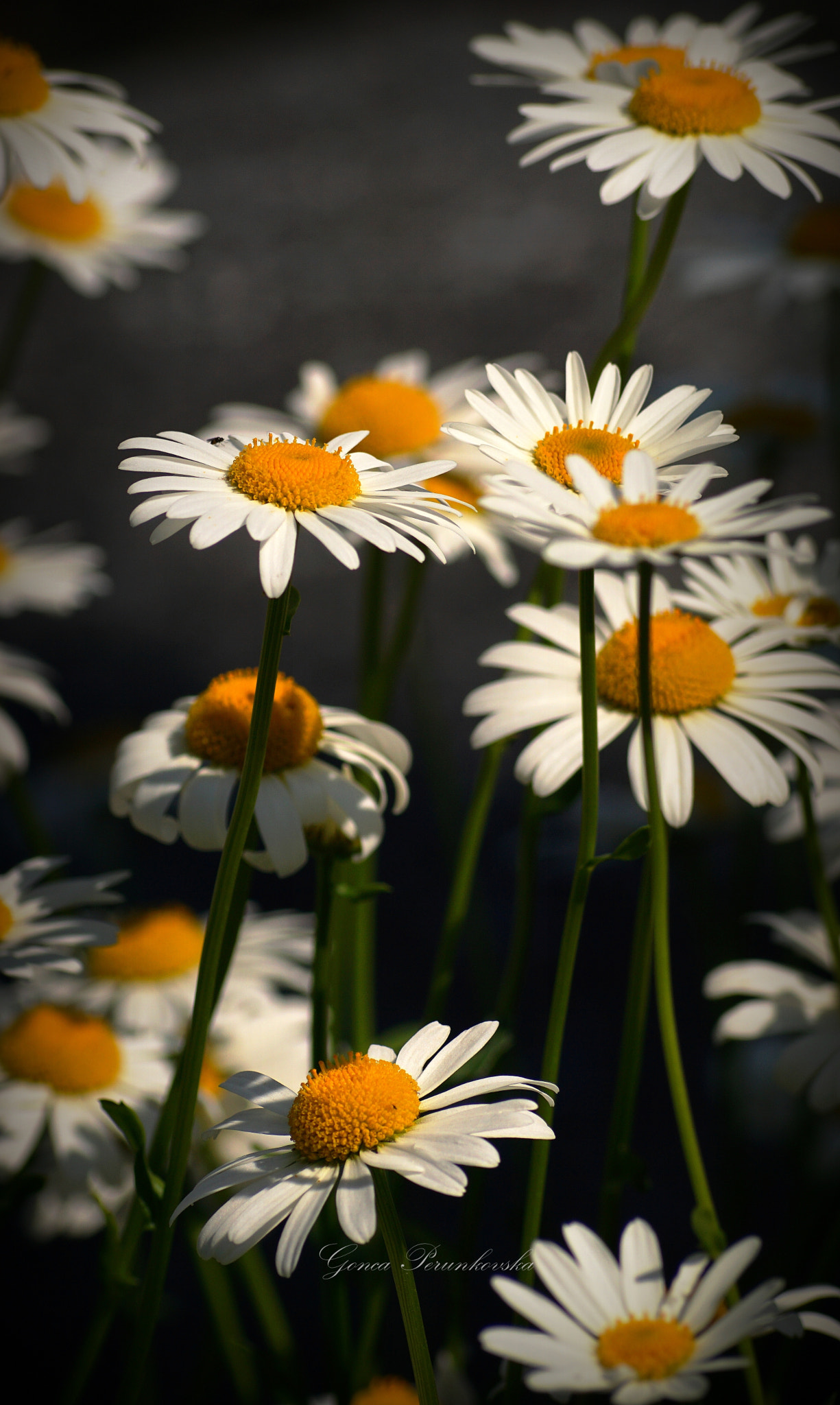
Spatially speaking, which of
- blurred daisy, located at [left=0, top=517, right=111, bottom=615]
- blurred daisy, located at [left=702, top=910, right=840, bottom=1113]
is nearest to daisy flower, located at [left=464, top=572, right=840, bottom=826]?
blurred daisy, located at [left=702, top=910, right=840, bottom=1113]

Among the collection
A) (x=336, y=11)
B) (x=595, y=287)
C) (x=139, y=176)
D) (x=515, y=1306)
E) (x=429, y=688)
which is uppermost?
(x=336, y=11)

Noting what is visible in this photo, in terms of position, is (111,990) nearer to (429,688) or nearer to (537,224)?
(429,688)

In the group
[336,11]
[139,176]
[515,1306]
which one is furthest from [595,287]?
[515,1306]

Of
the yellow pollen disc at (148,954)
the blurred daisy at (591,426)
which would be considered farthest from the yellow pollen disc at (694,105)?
the yellow pollen disc at (148,954)

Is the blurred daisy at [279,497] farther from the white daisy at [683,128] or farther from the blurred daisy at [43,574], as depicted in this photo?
the blurred daisy at [43,574]

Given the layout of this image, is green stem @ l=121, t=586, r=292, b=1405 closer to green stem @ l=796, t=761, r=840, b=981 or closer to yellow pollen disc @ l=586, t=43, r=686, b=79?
green stem @ l=796, t=761, r=840, b=981

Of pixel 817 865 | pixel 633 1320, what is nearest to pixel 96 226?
pixel 817 865

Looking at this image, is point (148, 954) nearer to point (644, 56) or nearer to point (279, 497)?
point (279, 497)
